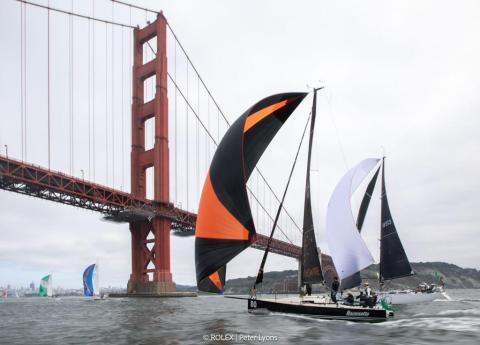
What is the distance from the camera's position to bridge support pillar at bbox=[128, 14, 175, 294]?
4634 cm

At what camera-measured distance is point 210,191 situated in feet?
50.2

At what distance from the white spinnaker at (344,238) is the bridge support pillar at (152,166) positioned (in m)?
26.7

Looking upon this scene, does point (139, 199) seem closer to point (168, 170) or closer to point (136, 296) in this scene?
point (168, 170)

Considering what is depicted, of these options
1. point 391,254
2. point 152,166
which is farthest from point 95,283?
point 391,254

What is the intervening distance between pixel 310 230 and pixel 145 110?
34662 millimetres

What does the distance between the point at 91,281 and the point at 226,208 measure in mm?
49757

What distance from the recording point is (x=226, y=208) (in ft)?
49.4

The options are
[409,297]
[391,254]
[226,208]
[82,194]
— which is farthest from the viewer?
[82,194]

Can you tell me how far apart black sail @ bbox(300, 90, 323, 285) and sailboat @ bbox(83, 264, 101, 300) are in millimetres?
43368

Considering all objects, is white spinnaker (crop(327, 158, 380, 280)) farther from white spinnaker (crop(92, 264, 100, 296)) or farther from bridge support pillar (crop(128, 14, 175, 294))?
white spinnaker (crop(92, 264, 100, 296))

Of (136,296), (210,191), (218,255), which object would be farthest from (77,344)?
(136,296)

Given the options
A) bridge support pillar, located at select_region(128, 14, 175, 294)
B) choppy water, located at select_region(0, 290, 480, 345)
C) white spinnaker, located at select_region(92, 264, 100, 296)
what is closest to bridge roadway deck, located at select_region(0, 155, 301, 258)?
bridge support pillar, located at select_region(128, 14, 175, 294)

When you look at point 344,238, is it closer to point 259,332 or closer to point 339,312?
point 339,312

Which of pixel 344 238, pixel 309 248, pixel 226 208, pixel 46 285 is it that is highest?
pixel 226 208
